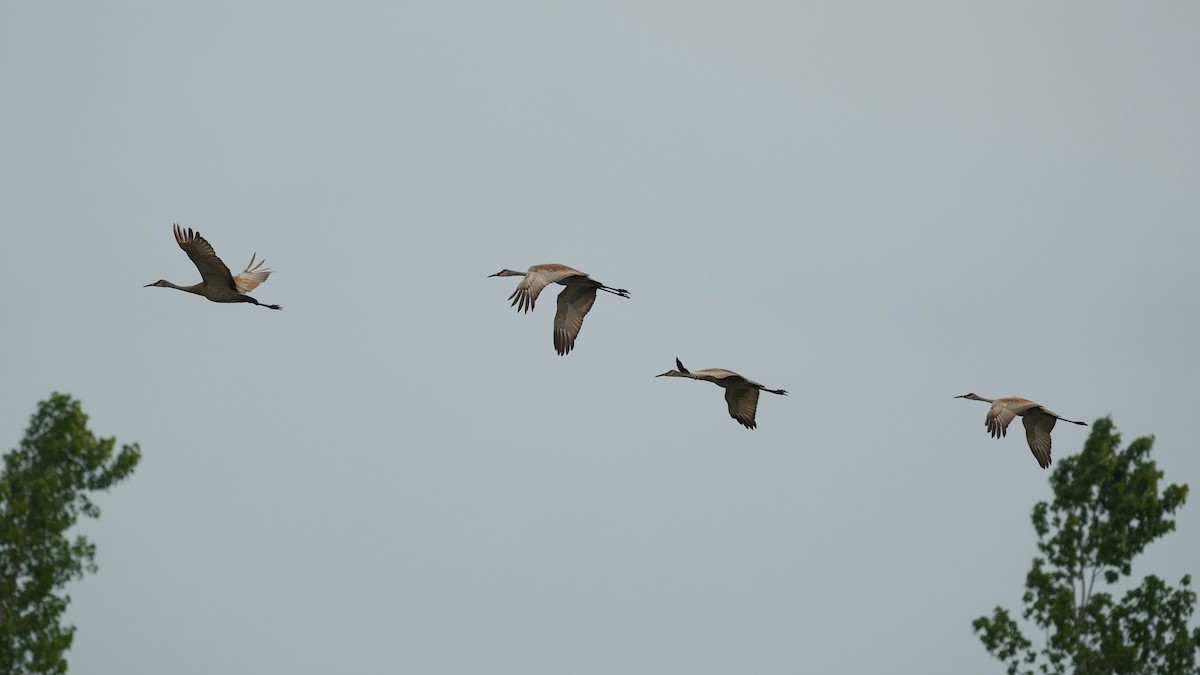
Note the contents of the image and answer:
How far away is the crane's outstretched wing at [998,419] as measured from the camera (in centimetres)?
5369

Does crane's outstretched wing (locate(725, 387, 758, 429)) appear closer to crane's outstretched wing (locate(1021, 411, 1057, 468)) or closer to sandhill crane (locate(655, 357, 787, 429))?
sandhill crane (locate(655, 357, 787, 429))

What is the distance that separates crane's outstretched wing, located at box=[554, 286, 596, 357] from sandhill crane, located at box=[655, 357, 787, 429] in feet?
7.73

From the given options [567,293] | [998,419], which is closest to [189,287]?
[567,293]

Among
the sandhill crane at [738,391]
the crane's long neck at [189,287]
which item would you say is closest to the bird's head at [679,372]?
the sandhill crane at [738,391]

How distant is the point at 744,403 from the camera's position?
55.1m

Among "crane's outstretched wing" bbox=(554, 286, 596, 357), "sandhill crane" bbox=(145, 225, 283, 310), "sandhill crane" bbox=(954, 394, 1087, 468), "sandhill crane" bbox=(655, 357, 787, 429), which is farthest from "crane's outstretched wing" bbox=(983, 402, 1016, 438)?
"sandhill crane" bbox=(145, 225, 283, 310)

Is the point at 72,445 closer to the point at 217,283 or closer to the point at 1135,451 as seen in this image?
the point at 217,283

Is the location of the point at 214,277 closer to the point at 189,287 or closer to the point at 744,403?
the point at 189,287

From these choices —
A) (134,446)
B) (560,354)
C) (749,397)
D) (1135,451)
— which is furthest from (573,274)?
(1135,451)

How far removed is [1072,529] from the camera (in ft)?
192

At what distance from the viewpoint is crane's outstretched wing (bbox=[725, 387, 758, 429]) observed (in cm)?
5503

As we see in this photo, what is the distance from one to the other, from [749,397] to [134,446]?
1271cm

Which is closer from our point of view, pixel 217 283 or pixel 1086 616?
pixel 217 283

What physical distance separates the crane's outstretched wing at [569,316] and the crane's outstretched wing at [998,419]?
8330mm
